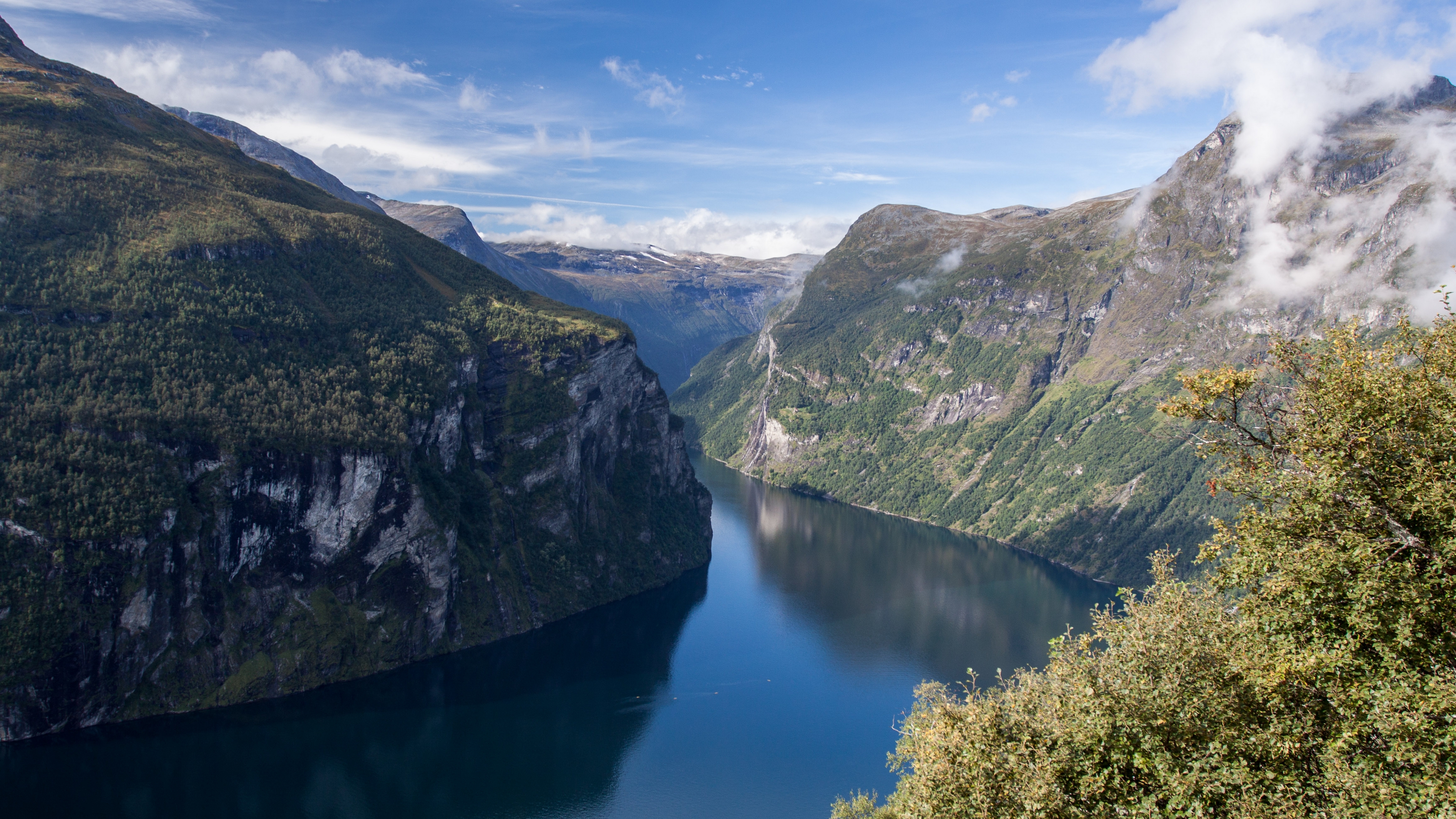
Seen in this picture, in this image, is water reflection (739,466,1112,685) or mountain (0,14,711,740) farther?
water reflection (739,466,1112,685)

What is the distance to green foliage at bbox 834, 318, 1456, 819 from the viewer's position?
713 inches

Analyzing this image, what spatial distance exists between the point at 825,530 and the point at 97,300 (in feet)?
438

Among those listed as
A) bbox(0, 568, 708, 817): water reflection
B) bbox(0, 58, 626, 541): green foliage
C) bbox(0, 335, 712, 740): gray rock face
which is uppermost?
bbox(0, 58, 626, 541): green foliage

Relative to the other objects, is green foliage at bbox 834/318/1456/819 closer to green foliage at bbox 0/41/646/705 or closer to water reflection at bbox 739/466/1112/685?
water reflection at bbox 739/466/1112/685

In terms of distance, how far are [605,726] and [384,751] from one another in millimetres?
21191

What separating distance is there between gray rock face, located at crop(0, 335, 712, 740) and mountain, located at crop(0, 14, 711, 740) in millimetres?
276

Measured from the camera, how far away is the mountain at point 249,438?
2980 inches

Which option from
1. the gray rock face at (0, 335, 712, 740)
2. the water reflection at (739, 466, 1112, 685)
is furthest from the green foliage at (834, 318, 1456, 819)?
the gray rock face at (0, 335, 712, 740)

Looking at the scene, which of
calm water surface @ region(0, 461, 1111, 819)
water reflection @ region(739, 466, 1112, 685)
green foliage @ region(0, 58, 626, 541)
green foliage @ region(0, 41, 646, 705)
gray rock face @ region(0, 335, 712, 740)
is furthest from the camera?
water reflection @ region(739, 466, 1112, 685)

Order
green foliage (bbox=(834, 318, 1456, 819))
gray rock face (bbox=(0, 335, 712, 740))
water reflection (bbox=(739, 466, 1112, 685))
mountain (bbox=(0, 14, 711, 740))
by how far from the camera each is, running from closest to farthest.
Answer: green foliage (bbox=(834, 318, 1456, 819)) → mountain (bbox=(0, 14, 711, 740)) → gray rock face (bbox=(0, 335, 712, 740)) → water reflection (bbox=(739, 466, 1112, 685))

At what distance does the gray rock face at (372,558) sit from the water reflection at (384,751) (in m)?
3.67

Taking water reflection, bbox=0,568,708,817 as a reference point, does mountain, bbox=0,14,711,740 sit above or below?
above

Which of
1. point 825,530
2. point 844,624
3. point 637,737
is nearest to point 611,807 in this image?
point 637,737

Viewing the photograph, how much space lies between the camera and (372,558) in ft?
311
